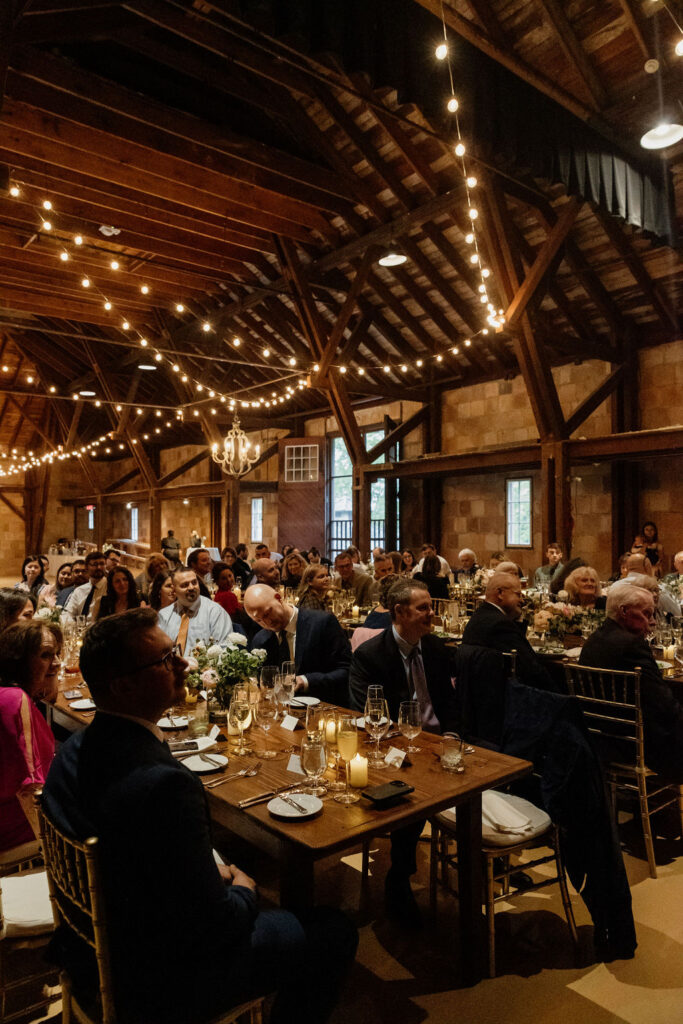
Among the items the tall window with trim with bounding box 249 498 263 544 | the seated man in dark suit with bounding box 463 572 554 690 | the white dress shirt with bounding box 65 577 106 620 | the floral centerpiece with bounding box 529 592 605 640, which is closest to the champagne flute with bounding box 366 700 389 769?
the seated man in dark suit with bounding box 463 572 554 690

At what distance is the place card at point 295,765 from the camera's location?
224cm

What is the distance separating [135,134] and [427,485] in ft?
25.9

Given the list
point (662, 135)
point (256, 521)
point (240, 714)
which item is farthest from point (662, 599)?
point (256, 521)

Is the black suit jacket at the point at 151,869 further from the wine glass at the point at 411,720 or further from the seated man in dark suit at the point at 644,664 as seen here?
the seated man in dark suit at the point at 644,664

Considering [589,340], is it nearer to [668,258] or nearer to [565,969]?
[668,258]

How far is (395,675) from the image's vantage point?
3.04m

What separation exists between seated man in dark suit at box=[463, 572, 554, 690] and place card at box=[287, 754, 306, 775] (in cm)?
124

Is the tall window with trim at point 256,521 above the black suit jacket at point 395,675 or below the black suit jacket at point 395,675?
above

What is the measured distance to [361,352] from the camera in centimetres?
1292

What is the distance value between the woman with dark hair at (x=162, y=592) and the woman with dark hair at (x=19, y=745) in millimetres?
2599

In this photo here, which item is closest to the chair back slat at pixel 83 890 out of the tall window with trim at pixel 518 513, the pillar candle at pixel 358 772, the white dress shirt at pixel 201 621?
the pillar candle at pixel 358 772

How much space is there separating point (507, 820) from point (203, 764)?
3.93ft

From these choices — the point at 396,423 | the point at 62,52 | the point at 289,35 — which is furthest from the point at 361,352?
the point at 289,35

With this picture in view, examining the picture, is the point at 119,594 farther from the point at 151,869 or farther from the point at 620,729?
the point at 151,869
